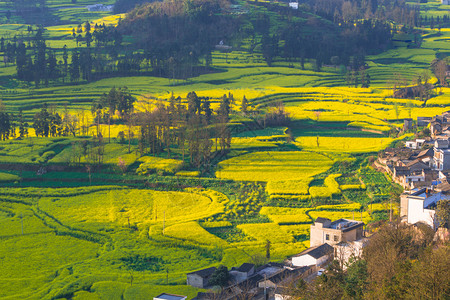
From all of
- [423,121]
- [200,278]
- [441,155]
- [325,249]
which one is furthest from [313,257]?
[423,121]

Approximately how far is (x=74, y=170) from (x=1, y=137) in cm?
1291

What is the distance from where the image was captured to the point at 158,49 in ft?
309

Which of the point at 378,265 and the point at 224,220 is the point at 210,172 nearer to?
the point at 224,220

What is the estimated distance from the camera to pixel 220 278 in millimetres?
32406

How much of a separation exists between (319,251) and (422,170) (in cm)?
1819

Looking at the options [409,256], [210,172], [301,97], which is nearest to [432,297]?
[409,256]

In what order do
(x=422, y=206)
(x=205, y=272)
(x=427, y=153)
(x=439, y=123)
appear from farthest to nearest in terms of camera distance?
(x=439, y=123) < (x=427, y=153) < (x=422, y=206) < (x=205, y=272)

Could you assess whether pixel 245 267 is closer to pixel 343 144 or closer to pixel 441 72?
pixel 343 144

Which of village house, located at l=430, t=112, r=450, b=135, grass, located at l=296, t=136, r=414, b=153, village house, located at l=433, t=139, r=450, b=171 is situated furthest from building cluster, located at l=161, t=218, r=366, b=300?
village house, located at l=430, t=112, r=450, b=135

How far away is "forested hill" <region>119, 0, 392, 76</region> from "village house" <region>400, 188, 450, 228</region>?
57476 millimetres

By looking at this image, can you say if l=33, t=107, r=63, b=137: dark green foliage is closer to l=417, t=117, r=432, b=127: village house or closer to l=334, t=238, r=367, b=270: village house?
l=417, t=117, r=432, b=127: village house

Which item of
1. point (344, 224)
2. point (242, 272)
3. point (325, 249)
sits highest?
point (344, 224)

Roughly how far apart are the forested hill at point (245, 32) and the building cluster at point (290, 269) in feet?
194

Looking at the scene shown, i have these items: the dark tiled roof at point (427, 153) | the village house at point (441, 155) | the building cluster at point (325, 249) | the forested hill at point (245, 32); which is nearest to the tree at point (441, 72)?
the forested hill at point (245, 32)
